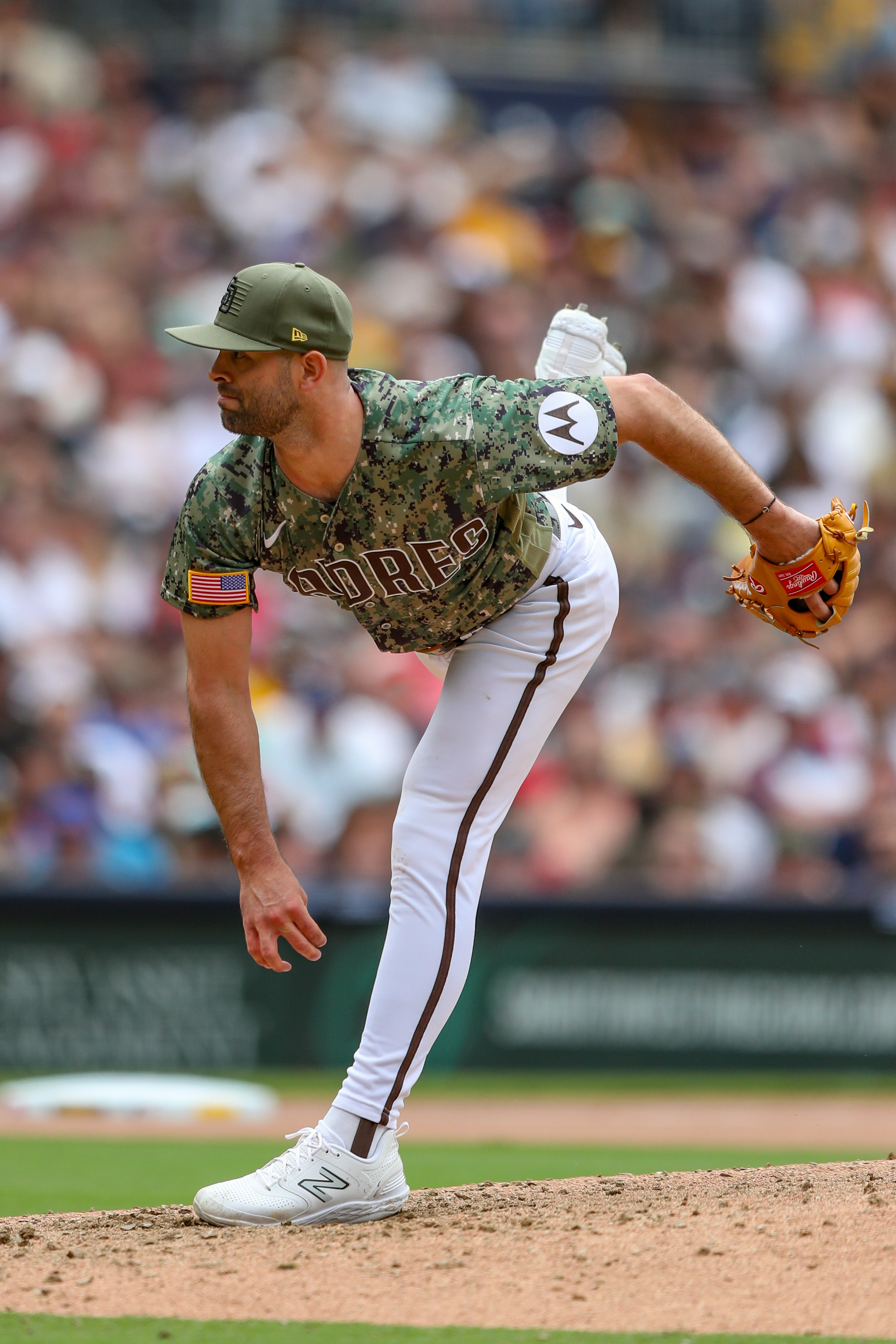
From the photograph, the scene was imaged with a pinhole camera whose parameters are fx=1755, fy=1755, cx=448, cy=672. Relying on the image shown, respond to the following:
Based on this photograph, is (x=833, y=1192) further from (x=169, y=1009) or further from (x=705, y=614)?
(x=705, y=614)

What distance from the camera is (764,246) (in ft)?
40.9

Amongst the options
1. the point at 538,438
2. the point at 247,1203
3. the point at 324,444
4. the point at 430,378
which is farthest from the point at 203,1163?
the point at 430,378

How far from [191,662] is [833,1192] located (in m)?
1.82

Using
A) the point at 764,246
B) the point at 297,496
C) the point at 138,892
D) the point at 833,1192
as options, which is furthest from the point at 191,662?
the point at 764,246

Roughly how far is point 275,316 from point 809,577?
1.29 meters

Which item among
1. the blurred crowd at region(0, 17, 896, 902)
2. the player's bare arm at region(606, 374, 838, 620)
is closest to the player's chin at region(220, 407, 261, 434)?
the player's bare arm at region(606, 374, 838, 620)

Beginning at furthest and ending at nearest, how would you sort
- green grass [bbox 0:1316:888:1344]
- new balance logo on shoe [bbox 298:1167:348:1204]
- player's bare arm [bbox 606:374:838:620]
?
new balance logo on shoe [bbox 298:1167:348:1204] < player's bare arm [bbox 606:374:838:620] < green grass [bbox 0:1316:888:1344]

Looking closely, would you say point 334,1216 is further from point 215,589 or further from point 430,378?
point 430,378

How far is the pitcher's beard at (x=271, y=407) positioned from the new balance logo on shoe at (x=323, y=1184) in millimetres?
1547

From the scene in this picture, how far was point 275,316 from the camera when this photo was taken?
3416mm

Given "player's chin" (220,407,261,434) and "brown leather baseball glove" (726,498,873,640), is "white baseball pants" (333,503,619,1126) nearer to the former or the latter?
"brown leather baseball glove" (726,498,873,640)

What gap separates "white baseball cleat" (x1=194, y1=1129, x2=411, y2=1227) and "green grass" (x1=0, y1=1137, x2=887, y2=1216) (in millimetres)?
1354

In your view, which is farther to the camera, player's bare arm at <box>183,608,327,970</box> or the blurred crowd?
the blurred crowd

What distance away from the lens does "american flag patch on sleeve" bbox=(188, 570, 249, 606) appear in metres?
3.56
